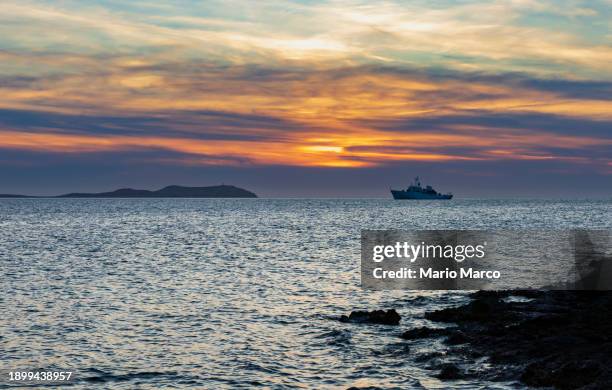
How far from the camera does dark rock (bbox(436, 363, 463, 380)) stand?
21.6 m

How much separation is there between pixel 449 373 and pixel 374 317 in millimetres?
10169

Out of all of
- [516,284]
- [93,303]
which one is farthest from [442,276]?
[93,303]

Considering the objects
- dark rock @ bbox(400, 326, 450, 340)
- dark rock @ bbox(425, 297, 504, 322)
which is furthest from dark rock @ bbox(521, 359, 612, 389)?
dark rock @ bbox(425, 297, 504, 322)

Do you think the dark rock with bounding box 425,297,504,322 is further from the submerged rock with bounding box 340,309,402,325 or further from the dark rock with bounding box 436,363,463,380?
the dark rock with bounding box 436,363,463,380

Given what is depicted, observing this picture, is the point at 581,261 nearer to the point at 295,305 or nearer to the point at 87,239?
the point at 295,305

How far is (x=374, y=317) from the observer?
31.9 meters

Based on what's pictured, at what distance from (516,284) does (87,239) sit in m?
68.6

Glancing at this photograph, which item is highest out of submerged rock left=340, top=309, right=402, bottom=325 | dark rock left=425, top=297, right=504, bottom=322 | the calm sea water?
dark rock left=425, top=297, right=504, bottom=322

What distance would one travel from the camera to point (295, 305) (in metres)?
37.6

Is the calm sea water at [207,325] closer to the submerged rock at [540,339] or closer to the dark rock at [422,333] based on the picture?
the dark rock at [422,333]

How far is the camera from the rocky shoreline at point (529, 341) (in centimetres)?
2017

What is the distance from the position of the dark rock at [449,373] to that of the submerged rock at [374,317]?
30.0 feet

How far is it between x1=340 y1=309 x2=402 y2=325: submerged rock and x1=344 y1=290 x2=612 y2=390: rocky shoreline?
3.2 inches

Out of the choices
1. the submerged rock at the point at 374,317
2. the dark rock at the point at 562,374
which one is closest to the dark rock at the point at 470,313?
the submerged rock at the point at 374,317
